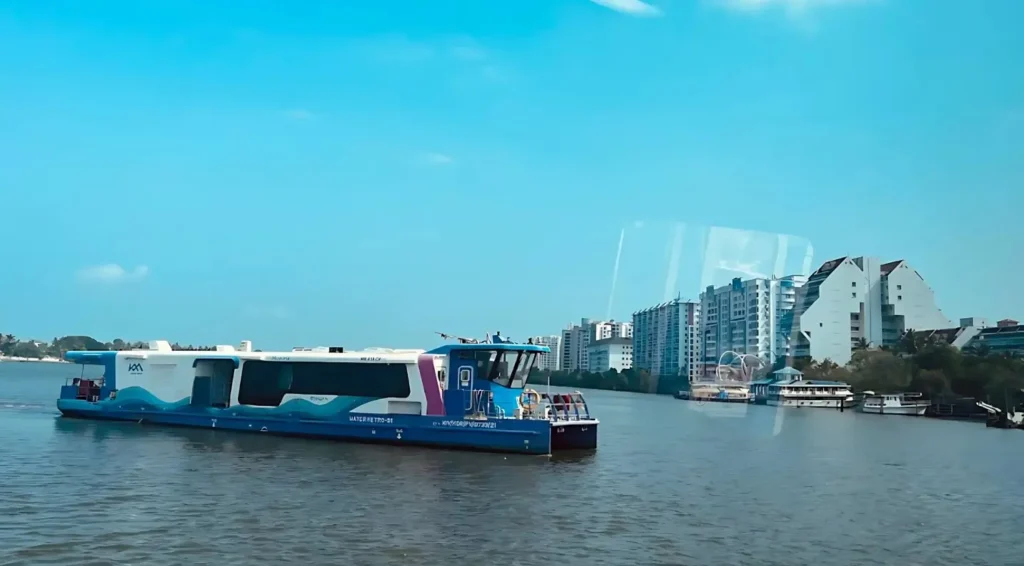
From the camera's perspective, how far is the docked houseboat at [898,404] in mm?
75625

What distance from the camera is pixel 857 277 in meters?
104

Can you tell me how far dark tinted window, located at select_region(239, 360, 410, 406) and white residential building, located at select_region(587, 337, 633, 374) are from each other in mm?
131743

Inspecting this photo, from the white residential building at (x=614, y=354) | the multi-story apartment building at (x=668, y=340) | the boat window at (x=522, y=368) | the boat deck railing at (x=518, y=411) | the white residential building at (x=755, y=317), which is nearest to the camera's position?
the boat deck railing at (x=518, y=411)

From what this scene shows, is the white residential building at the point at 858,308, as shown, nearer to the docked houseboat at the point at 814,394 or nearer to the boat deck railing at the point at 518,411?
the docked houseboat at the point at 814,394

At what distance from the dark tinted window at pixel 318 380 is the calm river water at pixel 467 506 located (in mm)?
1770

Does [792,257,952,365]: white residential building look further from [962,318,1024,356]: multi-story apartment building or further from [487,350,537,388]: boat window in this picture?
[487,350,537,388]: boat window

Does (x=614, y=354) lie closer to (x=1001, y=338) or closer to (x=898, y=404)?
(x=1001, y=338)

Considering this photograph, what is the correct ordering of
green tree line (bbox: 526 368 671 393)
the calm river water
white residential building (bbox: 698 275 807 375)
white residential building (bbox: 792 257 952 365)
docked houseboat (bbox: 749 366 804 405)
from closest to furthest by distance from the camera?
the calm river water
docked houseboat (bbox: 749 366 804 405)
white residential building (bbox: 792 257 952 365)
white residential building (bbox: 698 275 807 375)
green tree line (bbox: 526 368 671 393)

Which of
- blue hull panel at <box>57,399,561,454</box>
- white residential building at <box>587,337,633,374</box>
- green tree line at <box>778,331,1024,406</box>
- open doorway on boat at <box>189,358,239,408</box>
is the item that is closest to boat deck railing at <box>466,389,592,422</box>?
blue hull panel at <box>57,399,561,454</box>

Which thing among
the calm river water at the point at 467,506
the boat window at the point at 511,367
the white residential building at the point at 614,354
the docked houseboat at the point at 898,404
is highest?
the white residential building at the point at 614,354

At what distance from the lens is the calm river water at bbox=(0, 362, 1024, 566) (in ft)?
44.5

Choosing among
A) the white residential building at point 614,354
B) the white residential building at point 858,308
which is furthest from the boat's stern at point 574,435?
the white residential building at point 614,354

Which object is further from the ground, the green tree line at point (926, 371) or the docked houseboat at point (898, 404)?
the green tree line at point (926, 371)

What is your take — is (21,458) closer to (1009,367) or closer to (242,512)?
(242,512)
